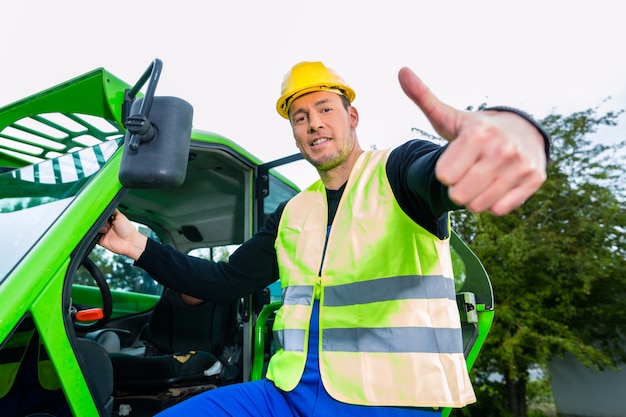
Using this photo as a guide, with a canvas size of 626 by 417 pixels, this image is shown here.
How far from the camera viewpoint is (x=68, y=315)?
1.51m

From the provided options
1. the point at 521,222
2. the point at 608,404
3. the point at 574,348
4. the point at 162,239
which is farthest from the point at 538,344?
the point at 162,239

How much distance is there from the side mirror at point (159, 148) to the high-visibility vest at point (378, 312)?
26.2 inches

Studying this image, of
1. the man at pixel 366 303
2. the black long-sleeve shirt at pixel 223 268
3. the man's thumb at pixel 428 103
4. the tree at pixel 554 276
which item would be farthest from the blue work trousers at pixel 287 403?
the tree at pixel 554 276

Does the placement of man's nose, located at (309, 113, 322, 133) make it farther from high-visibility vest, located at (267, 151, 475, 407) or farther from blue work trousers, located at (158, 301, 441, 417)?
blue work trousers, located at (158, 301, 441, 417)

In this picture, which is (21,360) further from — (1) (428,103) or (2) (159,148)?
(1) (428,103)

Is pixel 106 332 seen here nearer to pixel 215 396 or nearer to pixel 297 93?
pixel 215 396

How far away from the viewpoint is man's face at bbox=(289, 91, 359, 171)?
6.63ft

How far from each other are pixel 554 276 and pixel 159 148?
8.20 metres

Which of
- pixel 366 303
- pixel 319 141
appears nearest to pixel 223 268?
pixel 319 141

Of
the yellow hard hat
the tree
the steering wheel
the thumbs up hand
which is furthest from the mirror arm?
the tree

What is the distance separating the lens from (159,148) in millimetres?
1416

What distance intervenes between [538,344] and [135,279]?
6.20 metres

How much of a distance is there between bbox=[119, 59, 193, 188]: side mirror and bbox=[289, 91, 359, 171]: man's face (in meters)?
0.67

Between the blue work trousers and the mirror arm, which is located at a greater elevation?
the mirror arm
